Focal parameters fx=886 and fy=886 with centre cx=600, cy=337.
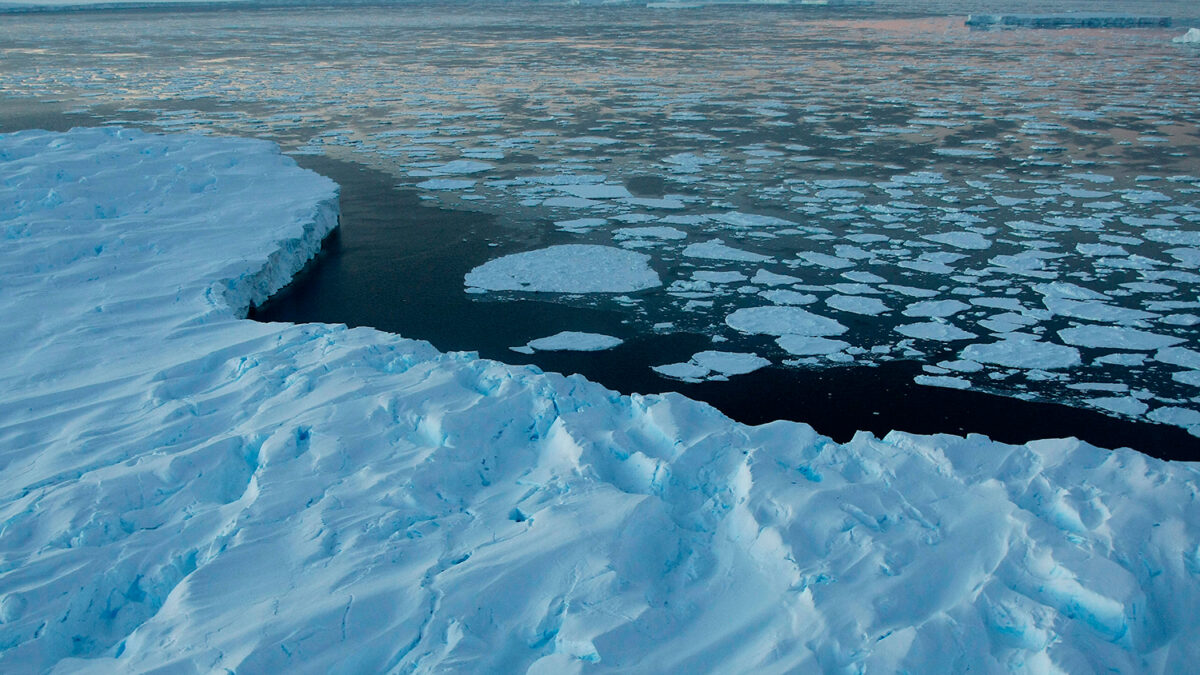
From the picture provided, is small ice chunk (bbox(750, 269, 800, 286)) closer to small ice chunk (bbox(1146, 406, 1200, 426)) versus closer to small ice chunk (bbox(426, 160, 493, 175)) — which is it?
small ice chunk (bbox(1146, 406, 1200, 426))

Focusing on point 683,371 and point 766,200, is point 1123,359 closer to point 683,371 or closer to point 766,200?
point 683,371

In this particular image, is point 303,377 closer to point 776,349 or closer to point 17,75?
point 776,349

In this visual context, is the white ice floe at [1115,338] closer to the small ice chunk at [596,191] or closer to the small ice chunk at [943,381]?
the small ice chunk at [943,381]

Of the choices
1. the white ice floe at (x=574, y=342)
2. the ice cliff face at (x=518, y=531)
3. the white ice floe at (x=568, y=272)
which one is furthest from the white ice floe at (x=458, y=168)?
the ice cliff face at (x=518, y=531)

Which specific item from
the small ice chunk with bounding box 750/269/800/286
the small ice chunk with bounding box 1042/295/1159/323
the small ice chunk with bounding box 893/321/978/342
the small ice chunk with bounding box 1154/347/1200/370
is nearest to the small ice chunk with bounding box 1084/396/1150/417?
the small ice chunk with bounding box 1154/347/1200/370

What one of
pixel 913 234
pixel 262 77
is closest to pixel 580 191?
pixel 913 234

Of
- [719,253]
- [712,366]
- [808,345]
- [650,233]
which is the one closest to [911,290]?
[808,345]
